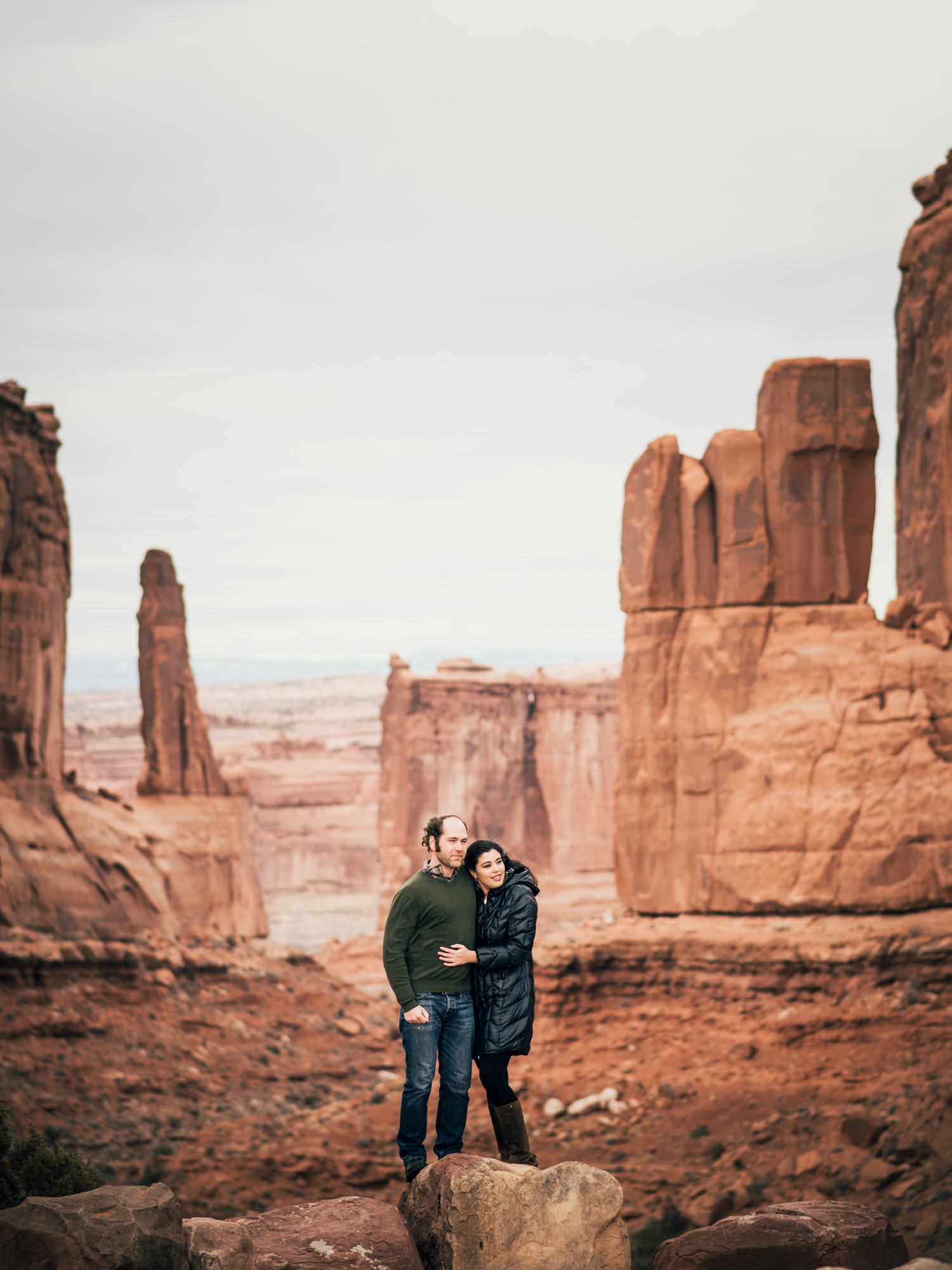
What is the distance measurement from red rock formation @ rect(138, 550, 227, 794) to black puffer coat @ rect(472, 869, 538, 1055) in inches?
1175

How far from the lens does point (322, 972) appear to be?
37.6m

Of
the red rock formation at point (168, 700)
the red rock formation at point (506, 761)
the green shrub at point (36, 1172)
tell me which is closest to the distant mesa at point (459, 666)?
the red rock formation at point (506, 761)

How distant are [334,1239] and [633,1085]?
13.1 metres

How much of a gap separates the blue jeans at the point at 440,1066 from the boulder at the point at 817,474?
15149 mm

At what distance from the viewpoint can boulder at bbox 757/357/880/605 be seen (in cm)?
2269

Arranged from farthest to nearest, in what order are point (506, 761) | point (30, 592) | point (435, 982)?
point (506, 761), point (30, 592), point (435, 982)

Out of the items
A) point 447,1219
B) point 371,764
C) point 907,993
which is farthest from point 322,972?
point 371,764

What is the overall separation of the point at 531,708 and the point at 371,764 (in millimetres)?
28931

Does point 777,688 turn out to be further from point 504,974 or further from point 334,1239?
point 334,1239

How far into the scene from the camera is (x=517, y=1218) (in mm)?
8078

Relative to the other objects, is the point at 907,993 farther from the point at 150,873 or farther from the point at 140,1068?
the point at 150,873

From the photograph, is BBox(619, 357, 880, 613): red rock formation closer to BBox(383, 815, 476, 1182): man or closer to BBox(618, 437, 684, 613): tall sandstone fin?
BBox(618, 437, 684, 613): tall sandstone fin

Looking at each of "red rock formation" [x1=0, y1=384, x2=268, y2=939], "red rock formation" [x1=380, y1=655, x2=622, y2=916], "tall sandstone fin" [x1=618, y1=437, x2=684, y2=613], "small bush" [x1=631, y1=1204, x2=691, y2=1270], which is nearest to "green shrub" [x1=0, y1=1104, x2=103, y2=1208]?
"small bush" [x1=631, y1=1204, x2=691, y2=1270]

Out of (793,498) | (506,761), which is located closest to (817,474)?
(793,498)
